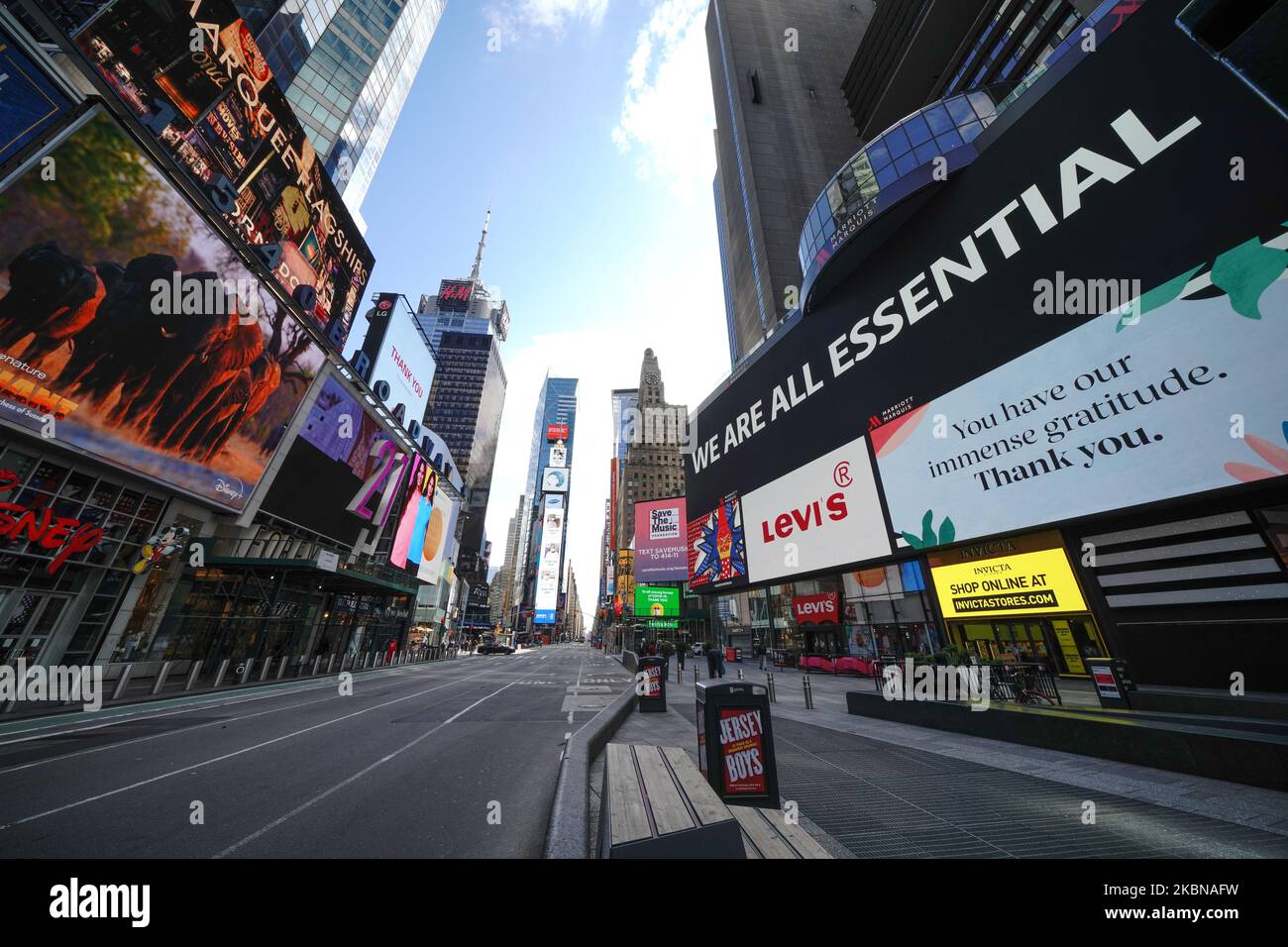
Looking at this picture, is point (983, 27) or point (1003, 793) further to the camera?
point (983, 27)

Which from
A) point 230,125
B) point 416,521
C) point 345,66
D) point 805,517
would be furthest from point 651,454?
point 230,125

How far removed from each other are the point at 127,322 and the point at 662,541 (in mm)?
37001

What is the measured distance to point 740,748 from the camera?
5305mm

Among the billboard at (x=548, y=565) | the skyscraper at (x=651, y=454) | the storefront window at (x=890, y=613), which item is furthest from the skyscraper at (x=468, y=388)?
the storefront window at (x=890, y=613)

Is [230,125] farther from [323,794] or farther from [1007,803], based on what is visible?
[1007,803]

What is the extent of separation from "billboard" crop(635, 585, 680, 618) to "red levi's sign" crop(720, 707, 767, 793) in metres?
44.3

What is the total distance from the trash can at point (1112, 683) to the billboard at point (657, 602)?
40.9 m

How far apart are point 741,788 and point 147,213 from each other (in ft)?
75.7

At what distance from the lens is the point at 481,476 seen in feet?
359

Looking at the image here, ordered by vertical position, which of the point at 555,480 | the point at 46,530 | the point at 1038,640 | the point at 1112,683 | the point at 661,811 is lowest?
the point at 661,811

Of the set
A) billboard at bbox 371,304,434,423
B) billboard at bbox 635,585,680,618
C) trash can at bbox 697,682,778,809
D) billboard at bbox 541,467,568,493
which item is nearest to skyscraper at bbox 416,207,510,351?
billboard at bbox 541,467,568,493
